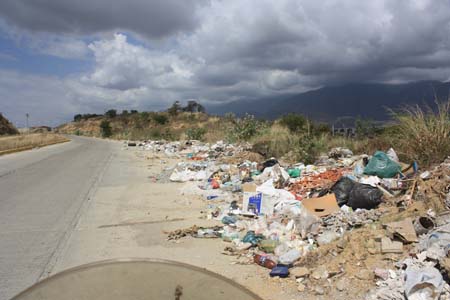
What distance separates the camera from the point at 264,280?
12.3 feet

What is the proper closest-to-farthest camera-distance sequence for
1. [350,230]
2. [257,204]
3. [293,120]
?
[350,230]
[257,204]
[293,120]

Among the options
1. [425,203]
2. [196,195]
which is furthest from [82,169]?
[425,203]

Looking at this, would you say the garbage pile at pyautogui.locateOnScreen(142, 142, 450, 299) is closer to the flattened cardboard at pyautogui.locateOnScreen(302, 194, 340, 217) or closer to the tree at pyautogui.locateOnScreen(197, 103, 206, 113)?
the flattened cardboard at pyautogui.locateOnScreen(302, 194, 340, 217)

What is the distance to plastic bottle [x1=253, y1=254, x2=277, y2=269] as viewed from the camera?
4031 millimetres

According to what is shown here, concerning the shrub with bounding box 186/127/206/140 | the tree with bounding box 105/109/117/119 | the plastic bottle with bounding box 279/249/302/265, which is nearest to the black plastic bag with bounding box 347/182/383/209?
the plastic bottle with bounding box 279/249/302/265

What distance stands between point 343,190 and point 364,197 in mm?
546

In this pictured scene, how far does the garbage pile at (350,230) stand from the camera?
341cm

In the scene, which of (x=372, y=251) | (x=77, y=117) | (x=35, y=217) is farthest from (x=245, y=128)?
(x=77, y=117)

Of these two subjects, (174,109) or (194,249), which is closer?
(194,249)

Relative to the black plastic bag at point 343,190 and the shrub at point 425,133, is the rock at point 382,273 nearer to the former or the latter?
the black plastic bag at point 343,190

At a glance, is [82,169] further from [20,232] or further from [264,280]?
[264,280]

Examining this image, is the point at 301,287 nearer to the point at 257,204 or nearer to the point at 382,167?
the point at 257,204

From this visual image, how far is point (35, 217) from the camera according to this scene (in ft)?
20.0

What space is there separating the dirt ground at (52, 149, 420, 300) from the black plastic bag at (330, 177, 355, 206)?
4.97ft
